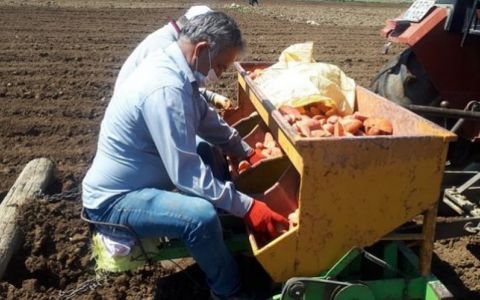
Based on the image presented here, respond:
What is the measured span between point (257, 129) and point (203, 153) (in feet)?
2.04

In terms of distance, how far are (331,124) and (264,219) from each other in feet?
2.28

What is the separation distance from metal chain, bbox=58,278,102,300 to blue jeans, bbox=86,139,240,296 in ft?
2.17

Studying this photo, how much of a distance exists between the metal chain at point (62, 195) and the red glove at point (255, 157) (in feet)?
5.63

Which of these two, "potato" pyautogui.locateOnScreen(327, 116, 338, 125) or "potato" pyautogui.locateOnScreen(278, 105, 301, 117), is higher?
"potato" pyautogui.locateOnScreen(278, 105, 301, 117)

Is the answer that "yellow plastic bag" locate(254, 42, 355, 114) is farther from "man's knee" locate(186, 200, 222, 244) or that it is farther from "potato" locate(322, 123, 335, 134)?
"man's knee" locate(186, 200, 222, 244)

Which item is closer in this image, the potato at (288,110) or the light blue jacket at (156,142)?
the light blue jacket at (156,142)

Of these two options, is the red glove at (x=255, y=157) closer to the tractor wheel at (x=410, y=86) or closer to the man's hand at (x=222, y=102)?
the man's hand at (x=222, y=102)

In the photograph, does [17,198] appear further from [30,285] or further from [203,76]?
[203,76]

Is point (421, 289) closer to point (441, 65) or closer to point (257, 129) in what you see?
point (257, 129)

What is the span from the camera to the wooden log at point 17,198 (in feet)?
12.9

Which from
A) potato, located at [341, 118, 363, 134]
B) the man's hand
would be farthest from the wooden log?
potato, located at [341, 118, 363, 134]

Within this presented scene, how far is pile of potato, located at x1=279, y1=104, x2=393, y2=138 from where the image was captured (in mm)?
3166

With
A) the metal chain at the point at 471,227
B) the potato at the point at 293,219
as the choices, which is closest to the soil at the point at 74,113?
the metal chain at the point at 471,227

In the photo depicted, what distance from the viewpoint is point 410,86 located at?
4.64 metres
